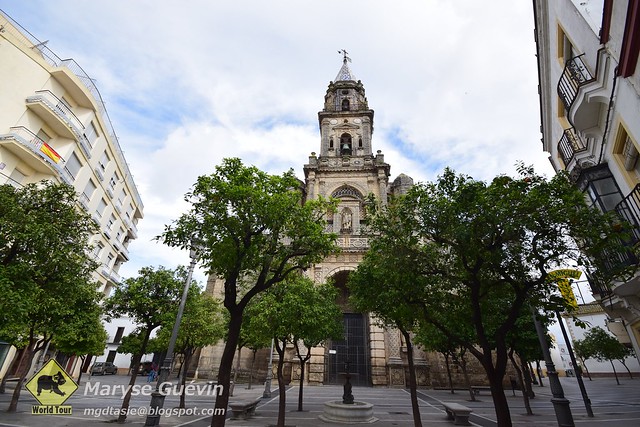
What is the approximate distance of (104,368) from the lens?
36156 mm

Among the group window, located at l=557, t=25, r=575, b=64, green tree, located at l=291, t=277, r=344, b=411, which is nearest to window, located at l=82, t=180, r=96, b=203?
green tree, located at l=291, t=277, r=344, b=411

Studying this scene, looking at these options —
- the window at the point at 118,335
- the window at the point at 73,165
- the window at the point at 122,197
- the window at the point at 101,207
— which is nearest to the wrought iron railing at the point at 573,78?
the window at the point at 73,165

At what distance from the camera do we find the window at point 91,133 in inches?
900

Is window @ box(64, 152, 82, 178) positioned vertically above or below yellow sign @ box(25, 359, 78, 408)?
above

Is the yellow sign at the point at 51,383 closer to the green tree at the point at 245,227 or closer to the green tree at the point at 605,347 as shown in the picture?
the green tree at the point at 245,227

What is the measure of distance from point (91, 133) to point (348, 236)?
2155cm

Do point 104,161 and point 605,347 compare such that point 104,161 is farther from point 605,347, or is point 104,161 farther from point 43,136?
point 605,347

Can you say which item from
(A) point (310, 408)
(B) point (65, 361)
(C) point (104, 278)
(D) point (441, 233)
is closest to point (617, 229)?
(D) point (441, 233)

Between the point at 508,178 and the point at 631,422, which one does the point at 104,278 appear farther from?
the point at 631,422

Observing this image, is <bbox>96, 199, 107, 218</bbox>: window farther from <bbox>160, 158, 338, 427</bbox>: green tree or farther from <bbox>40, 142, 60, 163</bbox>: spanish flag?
<bbox>160, 158, 338, 427</bbox>: green tree

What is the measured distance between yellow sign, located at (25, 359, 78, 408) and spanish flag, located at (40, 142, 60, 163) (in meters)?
15.7

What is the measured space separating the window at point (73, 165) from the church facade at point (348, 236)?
48.4ft

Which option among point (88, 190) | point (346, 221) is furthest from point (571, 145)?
point (88, 190)

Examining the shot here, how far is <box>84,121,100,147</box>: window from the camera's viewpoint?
75.0 feet
